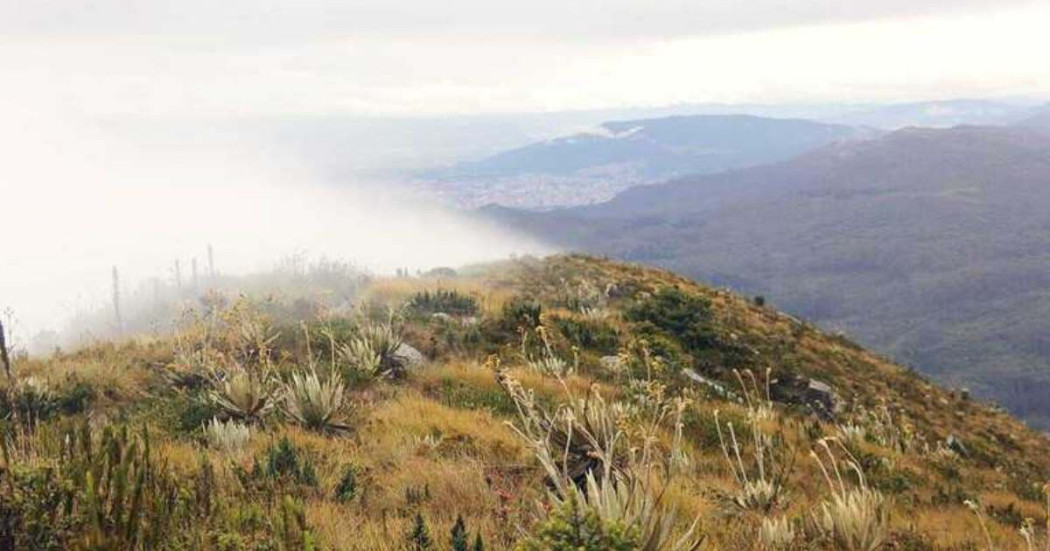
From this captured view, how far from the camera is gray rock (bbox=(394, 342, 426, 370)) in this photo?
10.2m

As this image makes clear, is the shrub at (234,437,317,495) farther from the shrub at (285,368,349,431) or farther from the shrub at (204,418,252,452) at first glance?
the shrub at (285,368,349,431)

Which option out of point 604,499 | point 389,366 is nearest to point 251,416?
point 389,366

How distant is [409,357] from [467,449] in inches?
160

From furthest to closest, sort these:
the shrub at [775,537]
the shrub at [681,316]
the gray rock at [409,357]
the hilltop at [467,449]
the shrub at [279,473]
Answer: the shrub at [681,316] → the gray rock at [409,357] → the shrub at [279,473] → the shrub at [775,537] → the hilltop at [467,449]

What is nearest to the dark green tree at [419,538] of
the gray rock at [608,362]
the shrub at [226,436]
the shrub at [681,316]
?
the shrub at [226,436]

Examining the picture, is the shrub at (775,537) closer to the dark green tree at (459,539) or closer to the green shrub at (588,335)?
the dark green tree at (459,539)

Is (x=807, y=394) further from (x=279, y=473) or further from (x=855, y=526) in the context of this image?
(x=279, y=473)

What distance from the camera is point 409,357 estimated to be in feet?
34.2

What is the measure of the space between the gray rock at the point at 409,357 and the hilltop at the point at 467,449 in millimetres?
64

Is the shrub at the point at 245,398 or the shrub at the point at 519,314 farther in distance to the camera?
the shrub at the point at 519,314

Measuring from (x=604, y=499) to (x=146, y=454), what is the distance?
2107 millimetres

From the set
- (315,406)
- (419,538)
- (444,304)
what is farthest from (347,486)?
(444,304)

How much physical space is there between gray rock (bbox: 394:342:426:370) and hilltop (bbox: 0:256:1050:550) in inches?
2.5

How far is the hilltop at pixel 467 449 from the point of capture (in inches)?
144
